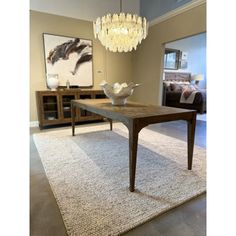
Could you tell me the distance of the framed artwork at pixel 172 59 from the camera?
256 inches

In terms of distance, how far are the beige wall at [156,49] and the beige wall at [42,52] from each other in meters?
0.61

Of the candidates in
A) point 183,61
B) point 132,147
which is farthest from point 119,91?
point 183,61

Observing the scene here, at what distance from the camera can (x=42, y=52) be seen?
153 inches

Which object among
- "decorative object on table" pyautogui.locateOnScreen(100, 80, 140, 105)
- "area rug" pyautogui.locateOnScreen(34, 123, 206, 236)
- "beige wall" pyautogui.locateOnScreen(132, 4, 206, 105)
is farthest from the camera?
"beige wall" pyautogui.locateOnScreen(132, 4, 206, 105)

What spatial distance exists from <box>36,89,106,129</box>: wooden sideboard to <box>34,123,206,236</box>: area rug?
86 cm

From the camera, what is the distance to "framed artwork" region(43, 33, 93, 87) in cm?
392

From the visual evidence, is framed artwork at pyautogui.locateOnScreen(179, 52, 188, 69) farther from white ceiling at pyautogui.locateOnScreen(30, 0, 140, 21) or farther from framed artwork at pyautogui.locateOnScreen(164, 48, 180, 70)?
white ceiling at pyautogui.locateOnScreen(30, 0, 140, 21)

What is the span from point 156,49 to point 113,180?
3538mm

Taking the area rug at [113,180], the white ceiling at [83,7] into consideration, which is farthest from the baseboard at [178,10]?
the area rug at [113,180]

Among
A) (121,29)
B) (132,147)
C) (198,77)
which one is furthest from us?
(198,77)

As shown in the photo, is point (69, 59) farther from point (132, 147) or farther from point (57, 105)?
point (132, 147)

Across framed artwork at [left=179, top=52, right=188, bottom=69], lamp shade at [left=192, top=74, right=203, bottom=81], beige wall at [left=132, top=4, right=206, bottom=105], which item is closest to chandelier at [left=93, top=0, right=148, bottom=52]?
beige wall at [left=132, top=4, right=206, bottom=105]
